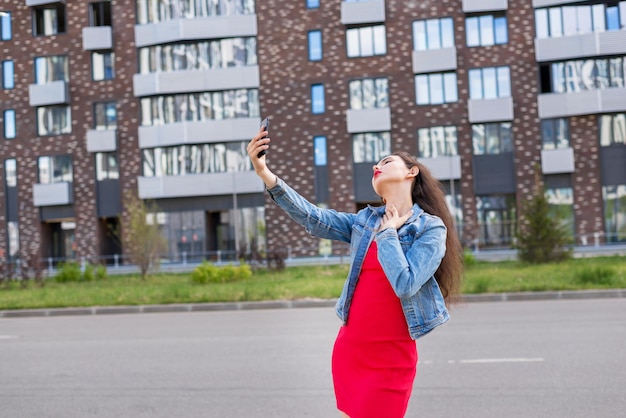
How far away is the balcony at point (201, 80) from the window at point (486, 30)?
1159 cm

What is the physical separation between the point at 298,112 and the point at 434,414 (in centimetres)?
3513

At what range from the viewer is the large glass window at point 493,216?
39.1m

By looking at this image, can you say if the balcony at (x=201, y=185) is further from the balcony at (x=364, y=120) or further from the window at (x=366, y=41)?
the window at (x=366, y=41)

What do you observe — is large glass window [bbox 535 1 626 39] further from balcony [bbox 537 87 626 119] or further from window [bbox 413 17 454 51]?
window [bbox 413 17 454 51]

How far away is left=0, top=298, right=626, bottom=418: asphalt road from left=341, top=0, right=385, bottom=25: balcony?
93.2ft

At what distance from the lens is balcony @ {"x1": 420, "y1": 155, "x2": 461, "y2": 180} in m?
38.8

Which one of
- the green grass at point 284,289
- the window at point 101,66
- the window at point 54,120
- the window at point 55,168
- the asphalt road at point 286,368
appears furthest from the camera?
the window at point 54,120

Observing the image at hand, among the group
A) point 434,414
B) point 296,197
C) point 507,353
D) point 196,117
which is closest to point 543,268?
point 507,353

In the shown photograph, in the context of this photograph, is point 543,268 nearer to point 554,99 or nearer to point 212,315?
point 212,315

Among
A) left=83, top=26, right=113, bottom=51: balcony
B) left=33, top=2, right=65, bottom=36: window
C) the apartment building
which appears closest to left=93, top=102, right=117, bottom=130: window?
the apartment building

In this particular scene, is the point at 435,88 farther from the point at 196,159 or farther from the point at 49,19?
the point at 49,19

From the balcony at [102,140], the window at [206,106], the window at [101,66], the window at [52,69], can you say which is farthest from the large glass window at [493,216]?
the window at [52,69]

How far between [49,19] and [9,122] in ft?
21.6

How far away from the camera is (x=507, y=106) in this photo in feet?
126
